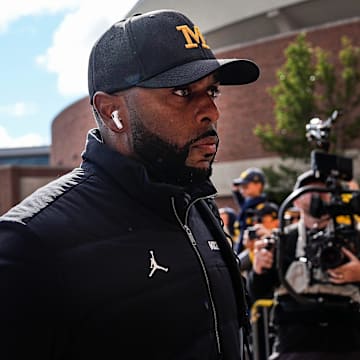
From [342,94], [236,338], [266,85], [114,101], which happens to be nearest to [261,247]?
[236,338]

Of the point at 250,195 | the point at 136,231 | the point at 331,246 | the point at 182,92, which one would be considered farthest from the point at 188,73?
the point at 250,195

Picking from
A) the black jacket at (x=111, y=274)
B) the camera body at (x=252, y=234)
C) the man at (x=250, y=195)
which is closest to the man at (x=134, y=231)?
the black jacket at (x=111, y=274)

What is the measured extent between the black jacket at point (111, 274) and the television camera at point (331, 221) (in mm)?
1842

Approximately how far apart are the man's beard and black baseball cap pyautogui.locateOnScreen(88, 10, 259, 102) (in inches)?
5.7

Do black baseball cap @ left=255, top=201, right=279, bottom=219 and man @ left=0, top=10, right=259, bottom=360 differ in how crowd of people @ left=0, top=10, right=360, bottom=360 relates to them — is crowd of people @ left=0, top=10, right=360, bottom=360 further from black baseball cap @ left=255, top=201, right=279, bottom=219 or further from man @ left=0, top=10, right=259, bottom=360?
black baseball cap @ left=255, top=201, right=279, bottom=219

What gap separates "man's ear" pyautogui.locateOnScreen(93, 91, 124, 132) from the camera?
2.00 meters

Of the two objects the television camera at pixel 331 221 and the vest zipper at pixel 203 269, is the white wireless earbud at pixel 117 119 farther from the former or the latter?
the television camera at pixel 331 221

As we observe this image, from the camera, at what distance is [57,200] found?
1850 millimetres

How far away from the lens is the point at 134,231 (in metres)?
1.87

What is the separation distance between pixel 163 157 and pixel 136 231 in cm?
24

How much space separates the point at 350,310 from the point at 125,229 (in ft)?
8.06

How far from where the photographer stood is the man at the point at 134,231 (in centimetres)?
166

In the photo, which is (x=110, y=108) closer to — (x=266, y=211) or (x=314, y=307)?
(x=314, y=307)

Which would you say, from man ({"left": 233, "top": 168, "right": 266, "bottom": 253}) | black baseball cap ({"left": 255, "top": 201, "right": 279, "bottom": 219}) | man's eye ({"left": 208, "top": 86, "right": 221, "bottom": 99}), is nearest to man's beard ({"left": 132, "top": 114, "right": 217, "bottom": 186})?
man's eye ({"left": 208, "top": 86, "right": 221, "bottom": 99})
